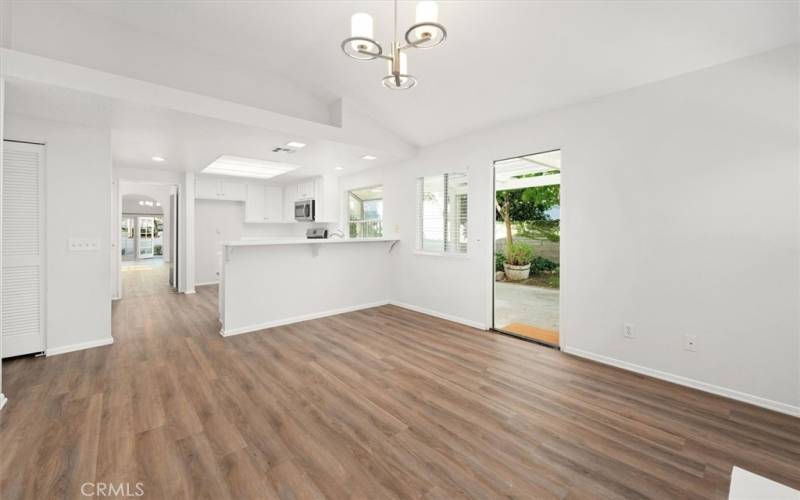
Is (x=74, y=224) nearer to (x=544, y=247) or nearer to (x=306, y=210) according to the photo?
(x=306, y=210)

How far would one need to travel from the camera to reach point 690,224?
108 inches

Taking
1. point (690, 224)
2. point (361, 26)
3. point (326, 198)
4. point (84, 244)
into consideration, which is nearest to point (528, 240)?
point (326, 198)

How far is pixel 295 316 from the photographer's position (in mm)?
4574

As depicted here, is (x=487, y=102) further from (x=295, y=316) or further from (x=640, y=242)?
(x=295, y=316)

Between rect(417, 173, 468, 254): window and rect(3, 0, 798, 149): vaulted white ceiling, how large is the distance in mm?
1084

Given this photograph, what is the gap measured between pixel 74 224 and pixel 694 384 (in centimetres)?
593

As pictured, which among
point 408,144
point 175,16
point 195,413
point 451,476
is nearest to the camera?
point 451,476

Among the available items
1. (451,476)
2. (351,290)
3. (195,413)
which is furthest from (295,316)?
(451,476)

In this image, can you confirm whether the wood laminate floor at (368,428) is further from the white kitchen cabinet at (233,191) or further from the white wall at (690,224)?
the white kitchen cabinet at (233,191)

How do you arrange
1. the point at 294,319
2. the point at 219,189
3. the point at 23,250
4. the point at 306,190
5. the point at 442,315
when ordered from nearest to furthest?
the point at 23,250 → the point at 294,319 → the point at 442,315 → the point at 219,189 → the point at 306,190

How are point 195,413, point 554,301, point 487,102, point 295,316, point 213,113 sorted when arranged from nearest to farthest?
point 195,413, point 213,113, point 487,102, point 295,316, point 554,301

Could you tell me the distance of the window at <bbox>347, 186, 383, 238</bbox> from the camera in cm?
652

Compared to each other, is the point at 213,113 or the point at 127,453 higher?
the point at 213,113

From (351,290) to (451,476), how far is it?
370 centimetres
